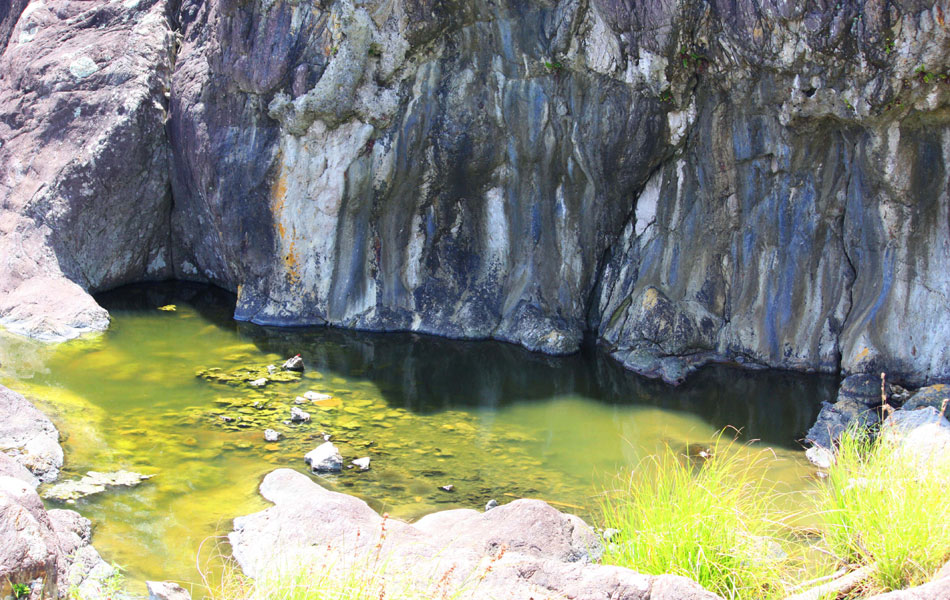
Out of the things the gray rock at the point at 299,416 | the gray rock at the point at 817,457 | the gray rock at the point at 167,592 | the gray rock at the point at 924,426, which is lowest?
the gray rock at the point at 167,592

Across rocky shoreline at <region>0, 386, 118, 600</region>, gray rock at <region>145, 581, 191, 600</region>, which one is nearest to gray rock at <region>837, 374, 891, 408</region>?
gray rock at <region>145, 581, 191, 600</region>

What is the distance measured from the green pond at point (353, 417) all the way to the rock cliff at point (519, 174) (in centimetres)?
65

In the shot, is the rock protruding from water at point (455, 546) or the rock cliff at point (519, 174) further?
the rock cliff at point (519, 174)

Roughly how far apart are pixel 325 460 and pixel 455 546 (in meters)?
2.67

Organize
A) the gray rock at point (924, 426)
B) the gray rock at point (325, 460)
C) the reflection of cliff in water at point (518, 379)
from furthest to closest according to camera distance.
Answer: the reflection of cliff in water at point (518, 379)
the gray rock at point (325, 460)
the gray rock at point (924, 426)

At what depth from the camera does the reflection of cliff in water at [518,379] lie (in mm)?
10242

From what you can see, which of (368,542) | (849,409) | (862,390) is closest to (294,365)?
(368,542)

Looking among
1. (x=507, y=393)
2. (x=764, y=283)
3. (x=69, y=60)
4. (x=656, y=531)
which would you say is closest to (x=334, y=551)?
(x=656, y=531)

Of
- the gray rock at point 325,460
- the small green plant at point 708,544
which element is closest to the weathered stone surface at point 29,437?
the gray rock at point 325,460

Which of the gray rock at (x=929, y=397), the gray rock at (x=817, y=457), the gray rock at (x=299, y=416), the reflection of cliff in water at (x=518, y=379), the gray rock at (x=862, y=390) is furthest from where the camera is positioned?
the reflection of cliff in water at (x=518, y=379)

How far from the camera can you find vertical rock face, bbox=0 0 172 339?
1318cm

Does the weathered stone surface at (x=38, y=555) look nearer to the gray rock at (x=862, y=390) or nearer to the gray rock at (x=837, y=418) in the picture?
the gray rock at (x=837, y=418)

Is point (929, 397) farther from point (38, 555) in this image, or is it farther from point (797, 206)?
point (38, 555)

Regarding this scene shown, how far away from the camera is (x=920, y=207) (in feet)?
34.0
